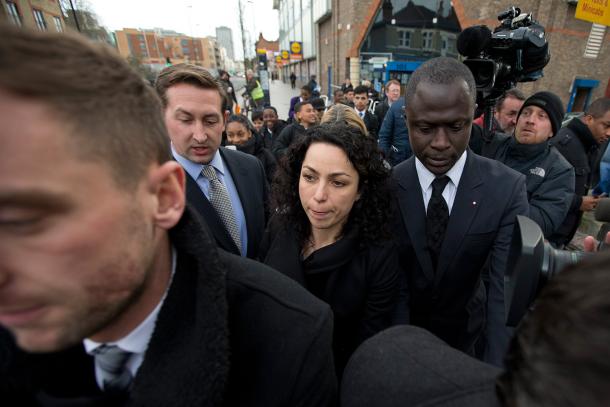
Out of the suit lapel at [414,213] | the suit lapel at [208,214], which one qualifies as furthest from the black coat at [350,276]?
the suit lapel at [208,214]

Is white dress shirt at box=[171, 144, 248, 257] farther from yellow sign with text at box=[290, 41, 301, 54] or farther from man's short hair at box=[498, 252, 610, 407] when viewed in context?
yellow sign with text at box=[290, 41, 301, 54]

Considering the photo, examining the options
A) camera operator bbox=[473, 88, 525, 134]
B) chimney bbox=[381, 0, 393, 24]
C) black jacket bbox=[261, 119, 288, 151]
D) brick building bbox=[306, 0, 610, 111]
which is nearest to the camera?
camera operator bbox=[473, 88, 525, 134]

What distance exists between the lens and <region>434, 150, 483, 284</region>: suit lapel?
1590mm

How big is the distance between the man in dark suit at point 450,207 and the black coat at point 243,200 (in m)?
1.01

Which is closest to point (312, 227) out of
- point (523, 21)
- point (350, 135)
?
point (350, 135)

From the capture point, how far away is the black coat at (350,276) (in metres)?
1.61

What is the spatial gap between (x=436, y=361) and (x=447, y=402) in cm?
11

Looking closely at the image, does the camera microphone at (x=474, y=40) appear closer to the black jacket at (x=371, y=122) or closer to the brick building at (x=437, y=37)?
the black jacket at (x=371, y=122)

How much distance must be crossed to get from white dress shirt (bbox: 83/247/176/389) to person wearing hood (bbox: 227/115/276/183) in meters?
3.09

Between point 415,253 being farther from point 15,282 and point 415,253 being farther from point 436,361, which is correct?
point 15,282

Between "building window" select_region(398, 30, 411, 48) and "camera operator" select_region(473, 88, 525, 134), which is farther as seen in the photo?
"building window" select_region(398, 30, 411, 48)

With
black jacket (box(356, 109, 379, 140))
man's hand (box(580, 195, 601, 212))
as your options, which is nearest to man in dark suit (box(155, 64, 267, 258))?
man's hand (box(580, 195, 601, 212))

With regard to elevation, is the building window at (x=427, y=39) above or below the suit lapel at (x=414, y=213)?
above

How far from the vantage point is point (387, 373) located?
2.69 ft
